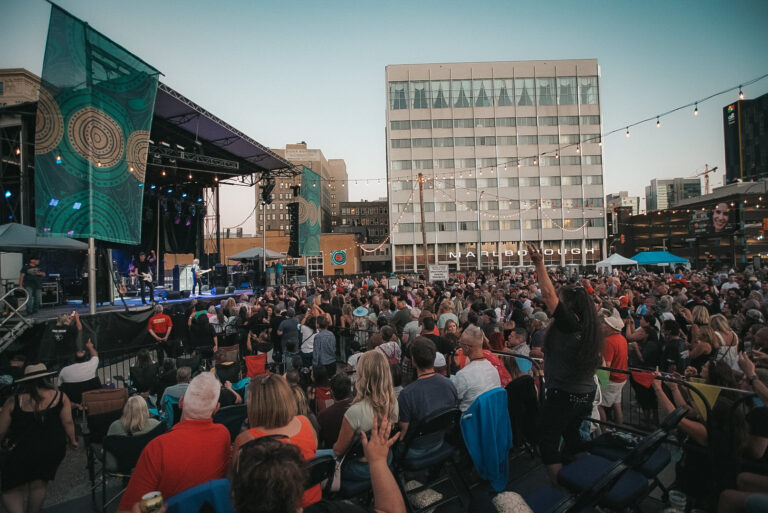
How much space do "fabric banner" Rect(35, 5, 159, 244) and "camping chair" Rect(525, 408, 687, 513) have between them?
10.2 metres

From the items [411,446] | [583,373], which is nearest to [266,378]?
[411,446]

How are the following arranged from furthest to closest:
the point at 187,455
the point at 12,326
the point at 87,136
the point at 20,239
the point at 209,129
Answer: the point at 209,129 < the point at 20,239 < the point at 87,136 < the point at 12,326 < the point at 187,455

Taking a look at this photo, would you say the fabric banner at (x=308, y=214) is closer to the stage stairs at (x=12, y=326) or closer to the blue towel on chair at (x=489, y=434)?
the stage stairs at (x=12, y=326)

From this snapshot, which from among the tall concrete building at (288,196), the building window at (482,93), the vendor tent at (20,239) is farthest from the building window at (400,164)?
the tall concrete building at (288,196)

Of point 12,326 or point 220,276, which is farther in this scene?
point 220,276

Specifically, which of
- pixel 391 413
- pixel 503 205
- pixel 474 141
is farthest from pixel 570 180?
pixel 391 413

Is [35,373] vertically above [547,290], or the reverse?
A: [547,290]

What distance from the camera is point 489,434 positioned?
315cm

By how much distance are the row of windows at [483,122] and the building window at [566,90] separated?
7.08 ft

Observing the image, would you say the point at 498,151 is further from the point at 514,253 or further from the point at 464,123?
the point at 514,253

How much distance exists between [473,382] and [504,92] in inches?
2010

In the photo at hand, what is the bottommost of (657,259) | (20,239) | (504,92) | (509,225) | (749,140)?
(657,259)

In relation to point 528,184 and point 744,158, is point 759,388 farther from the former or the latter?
point 744,158

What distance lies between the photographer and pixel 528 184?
4634cm
